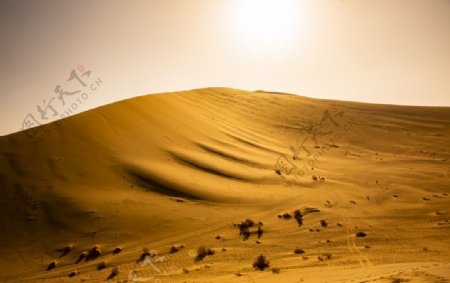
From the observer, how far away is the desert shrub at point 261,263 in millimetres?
8684

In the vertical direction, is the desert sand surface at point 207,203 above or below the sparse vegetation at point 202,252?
above

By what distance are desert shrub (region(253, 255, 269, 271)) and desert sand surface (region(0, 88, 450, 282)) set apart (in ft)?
0.36

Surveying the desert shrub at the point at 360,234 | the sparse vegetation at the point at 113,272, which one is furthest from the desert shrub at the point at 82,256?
the desert shrub at the point at 360,234

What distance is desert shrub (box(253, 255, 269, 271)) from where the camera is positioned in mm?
8684

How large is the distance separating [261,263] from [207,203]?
5.71 metres

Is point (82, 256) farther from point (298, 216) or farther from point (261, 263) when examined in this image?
point (298, 216)

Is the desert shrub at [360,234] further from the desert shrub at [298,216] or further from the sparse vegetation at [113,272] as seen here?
the sparse vegetation at [113,272]

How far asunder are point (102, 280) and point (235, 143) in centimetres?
1601

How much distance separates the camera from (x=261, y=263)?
8812 mm

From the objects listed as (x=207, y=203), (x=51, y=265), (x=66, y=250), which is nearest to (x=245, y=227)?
(x=207, y=203)

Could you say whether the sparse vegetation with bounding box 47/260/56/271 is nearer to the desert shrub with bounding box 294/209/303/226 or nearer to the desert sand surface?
the desert sand surface

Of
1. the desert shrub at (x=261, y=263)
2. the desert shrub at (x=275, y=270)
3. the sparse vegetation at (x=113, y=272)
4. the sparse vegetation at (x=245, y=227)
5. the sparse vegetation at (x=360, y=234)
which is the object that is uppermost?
the sparse vegetation at (x=245, y=227)

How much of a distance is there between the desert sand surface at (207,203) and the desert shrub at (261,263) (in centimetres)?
11

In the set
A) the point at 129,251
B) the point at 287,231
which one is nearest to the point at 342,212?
the point at 287,231
